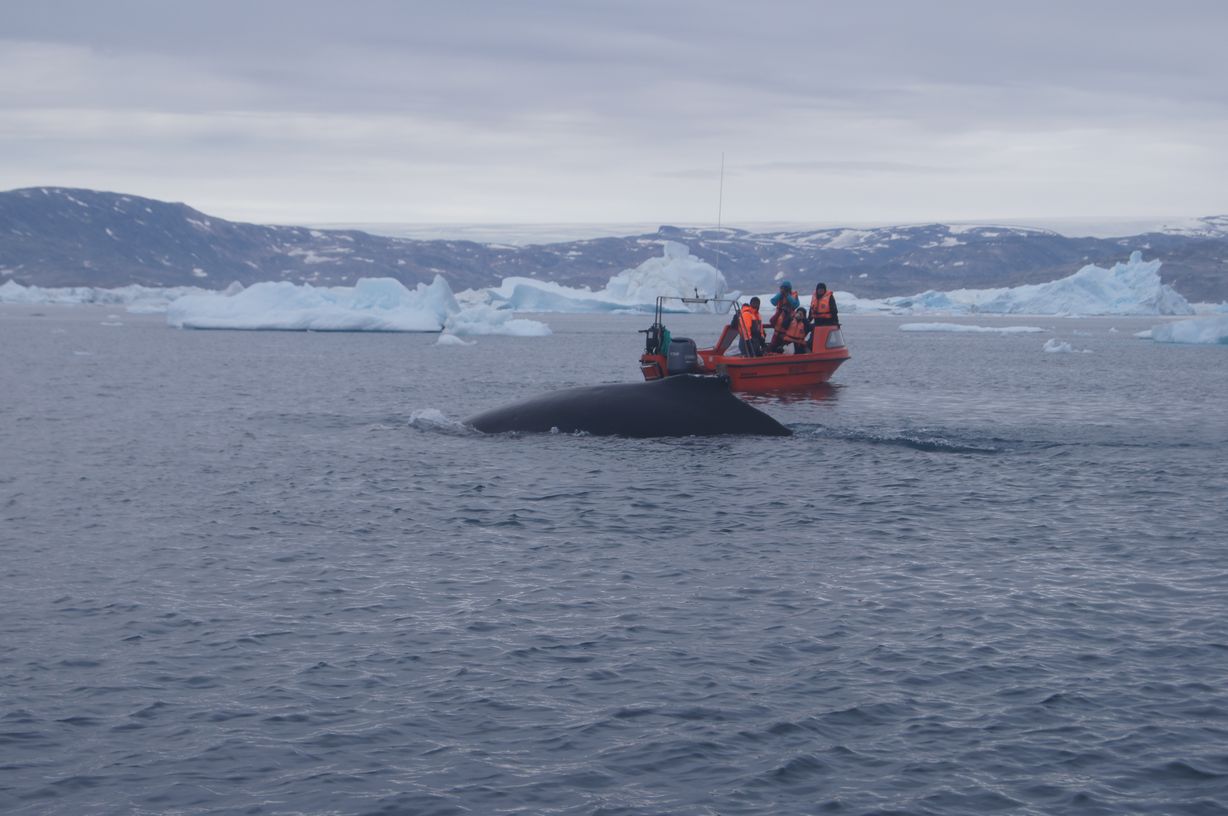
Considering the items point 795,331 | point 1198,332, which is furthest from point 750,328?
point 1198,332

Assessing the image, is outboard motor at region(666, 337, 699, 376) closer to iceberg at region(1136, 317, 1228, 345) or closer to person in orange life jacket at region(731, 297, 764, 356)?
person in orange life jacket at region(731, 297, 764, 356)

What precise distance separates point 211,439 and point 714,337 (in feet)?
215

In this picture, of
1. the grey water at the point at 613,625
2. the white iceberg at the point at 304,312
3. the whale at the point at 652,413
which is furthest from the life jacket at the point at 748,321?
the white iceberg at the point at 304,312

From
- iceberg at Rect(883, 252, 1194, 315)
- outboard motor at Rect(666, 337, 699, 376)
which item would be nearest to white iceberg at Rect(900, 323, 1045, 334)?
iceberg at Rect(883, 252, 1194, 315)

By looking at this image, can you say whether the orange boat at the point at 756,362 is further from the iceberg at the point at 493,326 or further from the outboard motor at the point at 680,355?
the iceberg at the point at 493,326

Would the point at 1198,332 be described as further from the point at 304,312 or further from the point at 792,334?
the point at 304,312

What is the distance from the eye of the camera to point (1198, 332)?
75.3 m

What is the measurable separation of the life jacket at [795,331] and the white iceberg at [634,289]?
245 feet

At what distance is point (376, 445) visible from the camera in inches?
989

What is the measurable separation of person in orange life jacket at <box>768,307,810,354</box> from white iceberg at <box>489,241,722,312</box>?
74.7 meters

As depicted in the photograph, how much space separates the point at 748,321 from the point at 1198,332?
51.8 m

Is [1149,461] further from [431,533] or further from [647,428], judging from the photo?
[431,533]

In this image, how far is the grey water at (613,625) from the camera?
330 inches

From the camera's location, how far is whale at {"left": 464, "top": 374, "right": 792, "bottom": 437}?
2403cm
